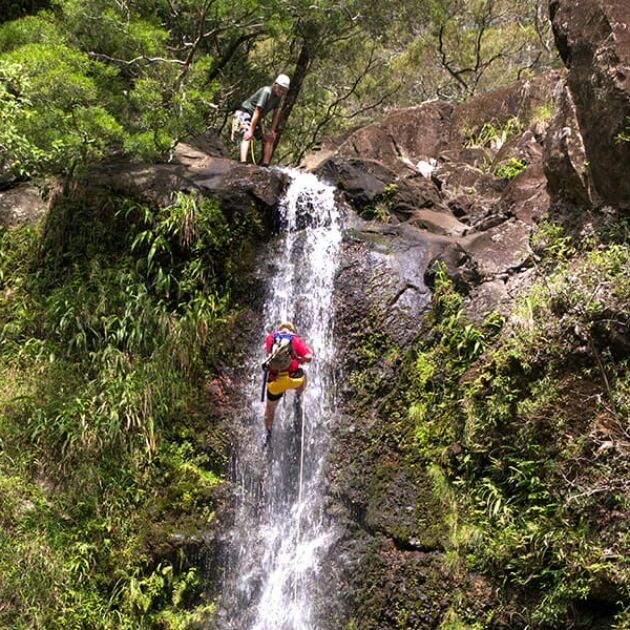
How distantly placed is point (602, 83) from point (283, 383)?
4.88 m

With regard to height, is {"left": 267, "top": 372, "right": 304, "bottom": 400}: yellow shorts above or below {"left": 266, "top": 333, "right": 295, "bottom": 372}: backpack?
below

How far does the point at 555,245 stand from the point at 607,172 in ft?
3.40

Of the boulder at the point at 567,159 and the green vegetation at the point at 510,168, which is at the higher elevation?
the green vegetation at the point at 510,168

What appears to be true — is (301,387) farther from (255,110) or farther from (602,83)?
(255,110)

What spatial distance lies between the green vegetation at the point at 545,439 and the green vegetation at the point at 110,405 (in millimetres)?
3035

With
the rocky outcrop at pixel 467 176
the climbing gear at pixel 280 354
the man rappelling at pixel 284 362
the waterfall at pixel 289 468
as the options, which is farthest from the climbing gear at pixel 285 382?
the rocky outcrop at pixel 467 176

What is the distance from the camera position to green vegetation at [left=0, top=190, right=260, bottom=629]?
693cm

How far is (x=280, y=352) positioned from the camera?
7.28m

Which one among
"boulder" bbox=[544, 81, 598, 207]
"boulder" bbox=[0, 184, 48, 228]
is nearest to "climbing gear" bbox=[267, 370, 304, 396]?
"boulder" bbox=[544, 81, 598, 207]

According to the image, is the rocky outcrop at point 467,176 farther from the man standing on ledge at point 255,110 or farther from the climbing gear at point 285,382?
the climbing gear at point 285,382

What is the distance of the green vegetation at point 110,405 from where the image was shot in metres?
6.93

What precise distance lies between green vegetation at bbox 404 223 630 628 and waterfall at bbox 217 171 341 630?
1.46m

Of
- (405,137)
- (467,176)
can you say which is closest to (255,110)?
(467,176)

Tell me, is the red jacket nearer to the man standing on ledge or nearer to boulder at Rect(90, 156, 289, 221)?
boulder at Rect(90, 156, 289, 221)
